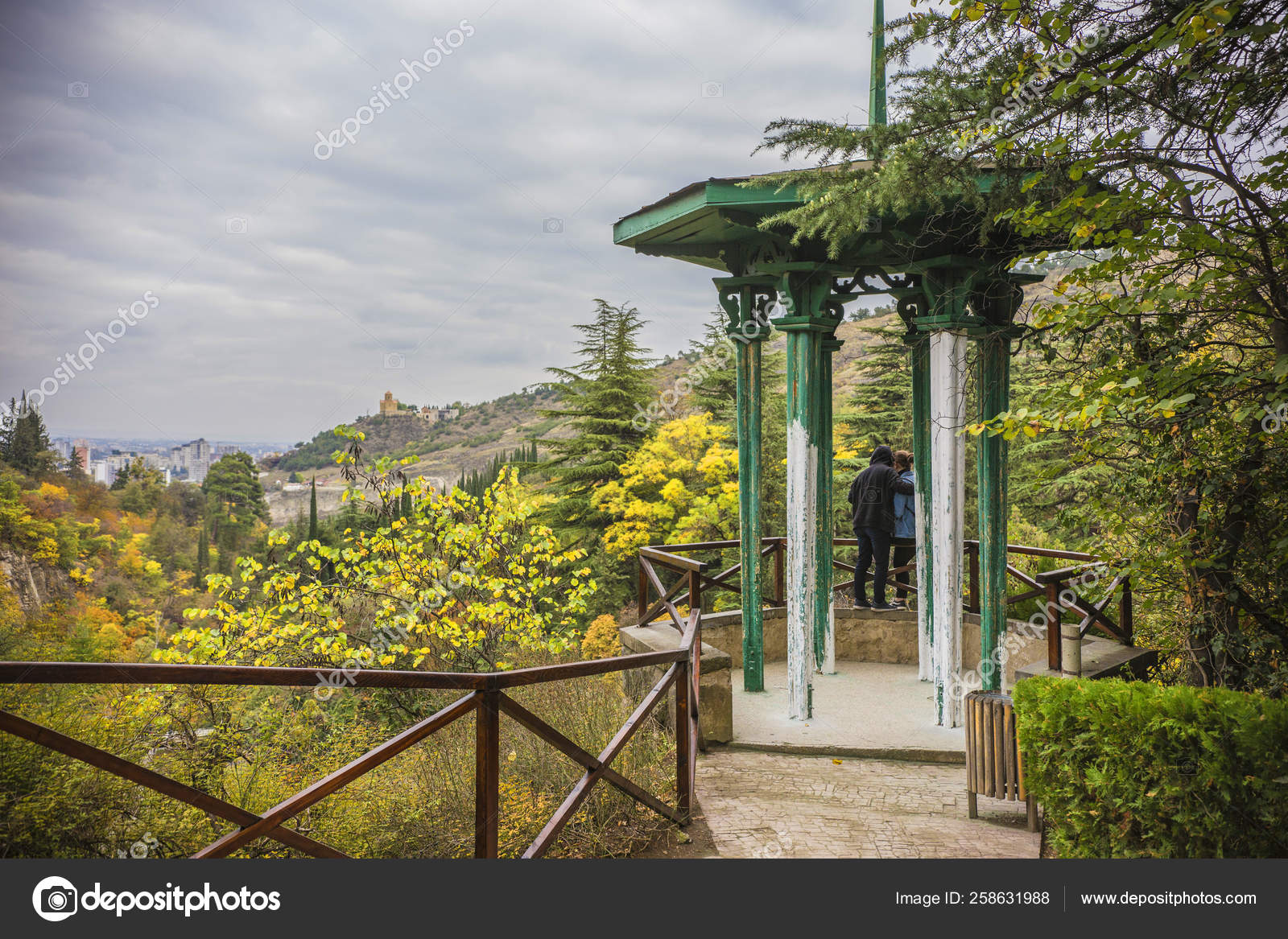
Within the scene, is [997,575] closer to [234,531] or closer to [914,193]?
[914,193]

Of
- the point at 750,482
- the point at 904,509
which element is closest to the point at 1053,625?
the point at 904,509

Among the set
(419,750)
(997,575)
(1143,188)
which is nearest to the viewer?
(1143,188)

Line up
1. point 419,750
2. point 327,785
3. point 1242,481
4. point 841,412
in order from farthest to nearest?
point 841,412
point 419,750
point 1242,481
point 327,785

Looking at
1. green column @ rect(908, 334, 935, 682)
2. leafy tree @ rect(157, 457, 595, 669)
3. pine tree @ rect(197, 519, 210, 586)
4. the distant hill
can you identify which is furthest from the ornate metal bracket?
pine tree @ rect(197, 519, 210, 586)

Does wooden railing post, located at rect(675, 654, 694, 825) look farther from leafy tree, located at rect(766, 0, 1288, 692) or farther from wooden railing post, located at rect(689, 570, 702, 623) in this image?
leafy tree, located at rect(766, 0, 1288, 692)

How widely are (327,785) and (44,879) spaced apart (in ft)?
3.45

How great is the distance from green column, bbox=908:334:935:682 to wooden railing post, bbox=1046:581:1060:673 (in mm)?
874

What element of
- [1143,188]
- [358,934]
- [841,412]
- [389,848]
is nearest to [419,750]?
[389,848]

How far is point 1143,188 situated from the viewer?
3.38 meters

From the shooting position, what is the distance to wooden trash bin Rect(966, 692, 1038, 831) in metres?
4.12

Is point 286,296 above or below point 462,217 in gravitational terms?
below

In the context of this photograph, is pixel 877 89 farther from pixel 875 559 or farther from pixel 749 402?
pixel 875 559

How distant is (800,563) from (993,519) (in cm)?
150

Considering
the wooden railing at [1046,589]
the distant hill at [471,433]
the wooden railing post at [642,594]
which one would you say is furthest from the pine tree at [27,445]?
the wooden railing at [1046,589]
